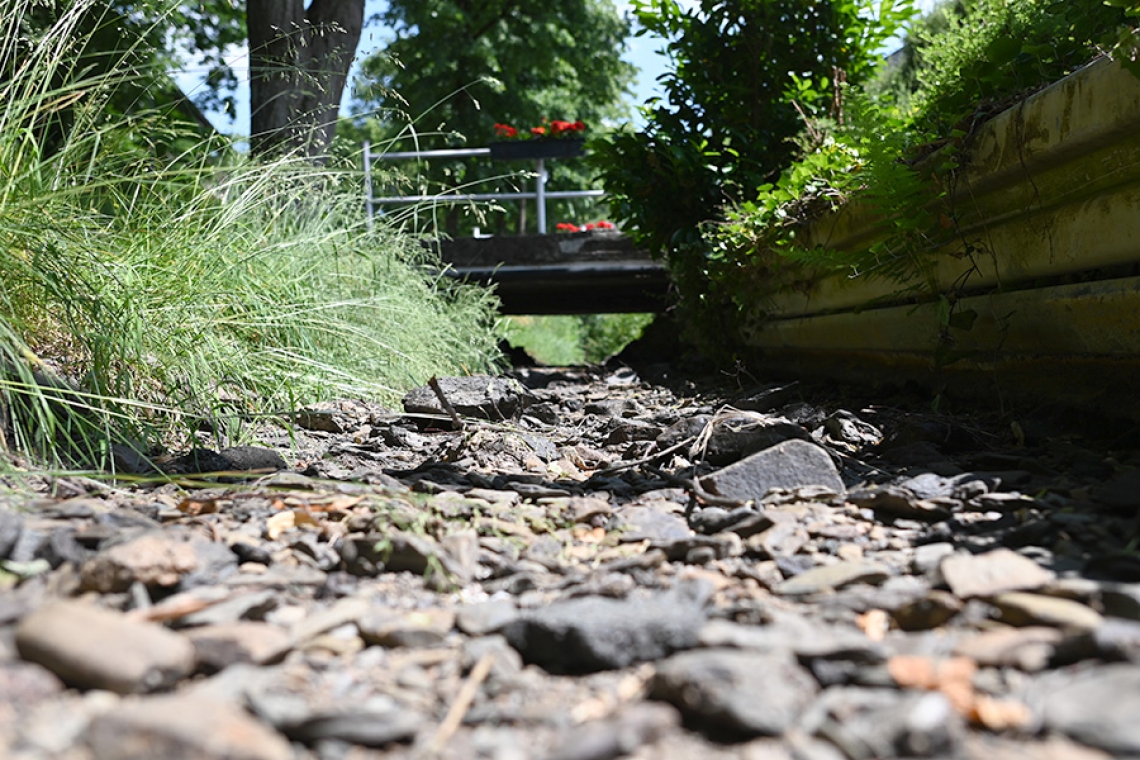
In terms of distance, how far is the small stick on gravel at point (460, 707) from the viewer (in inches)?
36.2

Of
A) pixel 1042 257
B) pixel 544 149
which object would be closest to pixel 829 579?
pixel 1042 257

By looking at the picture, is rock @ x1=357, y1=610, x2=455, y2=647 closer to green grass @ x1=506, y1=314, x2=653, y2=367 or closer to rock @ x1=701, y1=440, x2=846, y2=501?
rock @ x1=701, y1=440, x2=846, y2=501

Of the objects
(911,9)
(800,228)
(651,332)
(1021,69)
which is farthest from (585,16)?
(1021,69)

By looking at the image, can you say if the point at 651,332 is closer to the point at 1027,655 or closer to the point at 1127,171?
the point at 1127,171

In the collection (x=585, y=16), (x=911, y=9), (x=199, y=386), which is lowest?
(x=199, y=386)

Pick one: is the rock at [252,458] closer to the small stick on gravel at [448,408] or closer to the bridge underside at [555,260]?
the small stick on gravel at [448,408]

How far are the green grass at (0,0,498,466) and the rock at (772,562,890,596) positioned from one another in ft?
4.39

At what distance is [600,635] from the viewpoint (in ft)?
3.65

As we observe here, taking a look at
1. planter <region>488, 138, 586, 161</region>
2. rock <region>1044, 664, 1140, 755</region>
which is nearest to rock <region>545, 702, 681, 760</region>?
rock <region>1044, 664, 1140, 755</region>

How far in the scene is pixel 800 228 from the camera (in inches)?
160

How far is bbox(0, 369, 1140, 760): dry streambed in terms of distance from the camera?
912 millimetres

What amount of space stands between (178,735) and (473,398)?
2521mm

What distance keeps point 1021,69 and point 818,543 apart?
184cm

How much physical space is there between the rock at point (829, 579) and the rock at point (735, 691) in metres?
0.33
